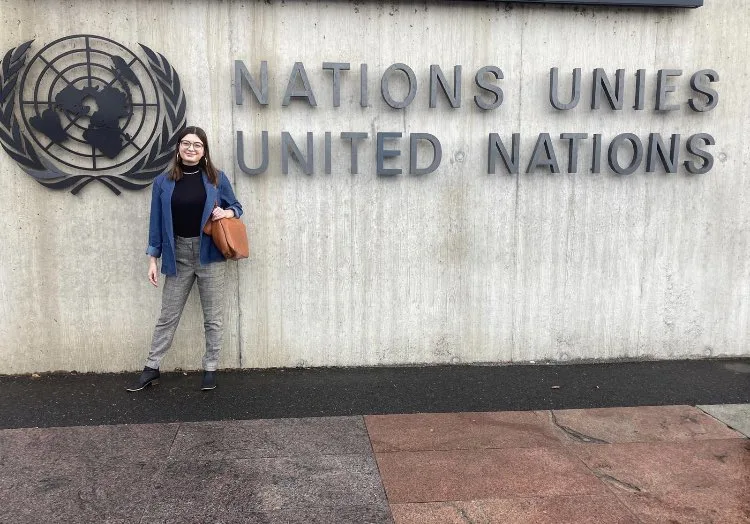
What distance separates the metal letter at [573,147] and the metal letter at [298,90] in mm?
2150

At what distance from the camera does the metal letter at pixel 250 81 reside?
15.7ft

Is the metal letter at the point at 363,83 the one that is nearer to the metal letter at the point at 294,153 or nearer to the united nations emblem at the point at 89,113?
the metal letter at the point at 294,153

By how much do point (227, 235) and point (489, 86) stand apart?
2447 mm

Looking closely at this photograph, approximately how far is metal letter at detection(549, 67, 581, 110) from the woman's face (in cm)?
288

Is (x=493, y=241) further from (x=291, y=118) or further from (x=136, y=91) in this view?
(x=136, y=91)

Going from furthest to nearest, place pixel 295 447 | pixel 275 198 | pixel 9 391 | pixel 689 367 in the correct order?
pixel 689 367, pixel 275 198, pixel 9 391, pixel 295 447

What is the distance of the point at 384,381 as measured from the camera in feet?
16.1

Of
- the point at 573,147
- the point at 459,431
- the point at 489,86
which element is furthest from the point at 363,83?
the point at 459,431

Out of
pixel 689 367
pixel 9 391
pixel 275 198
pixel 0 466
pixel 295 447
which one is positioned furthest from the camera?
pixel 689 367

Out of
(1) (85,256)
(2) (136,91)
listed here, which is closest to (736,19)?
(2) (136,91)

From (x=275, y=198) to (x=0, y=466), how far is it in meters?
2.63

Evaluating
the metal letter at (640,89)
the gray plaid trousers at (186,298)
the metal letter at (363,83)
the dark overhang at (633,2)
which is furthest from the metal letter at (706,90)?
the gray plaid trousers at (186,298)

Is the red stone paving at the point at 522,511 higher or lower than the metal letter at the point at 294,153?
lower

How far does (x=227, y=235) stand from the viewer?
14.5 ft
